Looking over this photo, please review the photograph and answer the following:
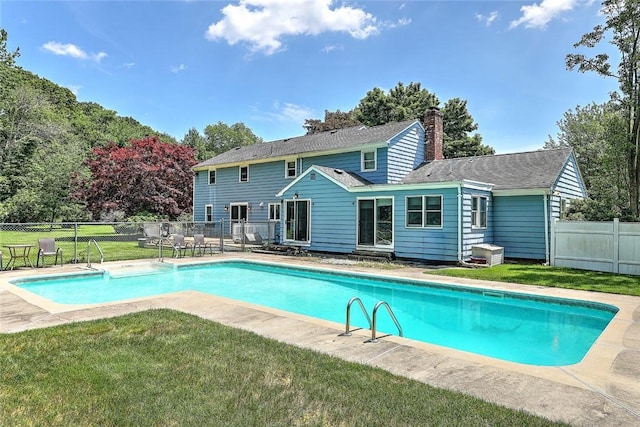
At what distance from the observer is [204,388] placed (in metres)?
3.64

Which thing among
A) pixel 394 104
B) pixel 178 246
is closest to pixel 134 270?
pixel 178 246

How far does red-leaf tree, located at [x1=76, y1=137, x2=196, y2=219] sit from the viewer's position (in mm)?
26766

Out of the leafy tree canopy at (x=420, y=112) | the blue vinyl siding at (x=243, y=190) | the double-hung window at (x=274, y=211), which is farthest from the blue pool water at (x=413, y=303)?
the leafy tree canopy at (x=420, y=112)

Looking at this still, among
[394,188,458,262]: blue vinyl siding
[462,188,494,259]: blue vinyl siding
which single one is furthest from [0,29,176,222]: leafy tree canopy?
[462,188,494,259]: blue vinyl siding

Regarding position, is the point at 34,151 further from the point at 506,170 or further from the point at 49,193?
the point at 506,170

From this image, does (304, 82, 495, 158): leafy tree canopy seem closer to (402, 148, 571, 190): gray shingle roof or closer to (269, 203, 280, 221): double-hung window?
(269, 203, 280, 221): double-hung window

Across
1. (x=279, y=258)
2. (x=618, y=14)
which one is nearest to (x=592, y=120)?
(x=618, y=14)

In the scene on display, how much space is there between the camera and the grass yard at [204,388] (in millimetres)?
3104

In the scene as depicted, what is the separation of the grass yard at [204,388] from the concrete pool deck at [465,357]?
35cm

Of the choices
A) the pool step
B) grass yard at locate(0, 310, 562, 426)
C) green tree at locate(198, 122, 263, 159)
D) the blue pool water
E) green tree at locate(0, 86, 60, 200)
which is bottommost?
the blue pool water

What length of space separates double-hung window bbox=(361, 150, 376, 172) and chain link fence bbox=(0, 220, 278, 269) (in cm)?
572

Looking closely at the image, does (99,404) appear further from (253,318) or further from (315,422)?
(253,318)

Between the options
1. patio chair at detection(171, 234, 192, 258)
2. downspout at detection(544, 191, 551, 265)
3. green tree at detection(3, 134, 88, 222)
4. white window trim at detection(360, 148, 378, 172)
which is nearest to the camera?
downspout at detection(544, 191, 551, 265)

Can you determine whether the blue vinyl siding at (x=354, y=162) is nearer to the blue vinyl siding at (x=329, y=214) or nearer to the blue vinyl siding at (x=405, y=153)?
the blue vinyl siding at (x=405, y=153)
